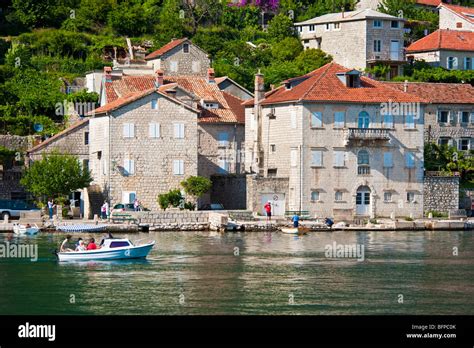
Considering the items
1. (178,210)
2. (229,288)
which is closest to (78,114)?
(178,210)

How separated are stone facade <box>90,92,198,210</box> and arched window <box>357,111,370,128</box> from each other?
10.2m

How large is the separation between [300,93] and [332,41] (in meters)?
30.9

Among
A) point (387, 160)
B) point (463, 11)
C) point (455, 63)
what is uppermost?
point (463, 11)

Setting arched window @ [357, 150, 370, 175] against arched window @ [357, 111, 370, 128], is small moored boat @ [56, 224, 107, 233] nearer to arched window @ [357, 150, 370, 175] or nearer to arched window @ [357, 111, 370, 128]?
arched window @ [357, 150, 370, 175]

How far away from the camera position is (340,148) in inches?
3263

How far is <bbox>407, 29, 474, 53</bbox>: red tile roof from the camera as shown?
110012mm

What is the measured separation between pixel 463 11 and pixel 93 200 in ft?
172

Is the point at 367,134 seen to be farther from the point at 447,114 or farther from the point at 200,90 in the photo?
the point at 200,90

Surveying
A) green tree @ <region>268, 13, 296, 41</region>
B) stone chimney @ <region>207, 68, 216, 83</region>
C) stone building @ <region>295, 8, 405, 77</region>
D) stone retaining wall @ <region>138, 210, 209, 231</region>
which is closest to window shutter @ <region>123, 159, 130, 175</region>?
stone retaining wall @ <region>138, 210, 209, 231</region>

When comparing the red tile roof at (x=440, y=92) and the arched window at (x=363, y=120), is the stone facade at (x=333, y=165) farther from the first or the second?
the red tile roof at (x=440, y=92)

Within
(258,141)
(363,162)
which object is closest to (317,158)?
(363,162)

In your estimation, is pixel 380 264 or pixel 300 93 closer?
pixel 380 264

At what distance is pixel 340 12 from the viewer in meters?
119
